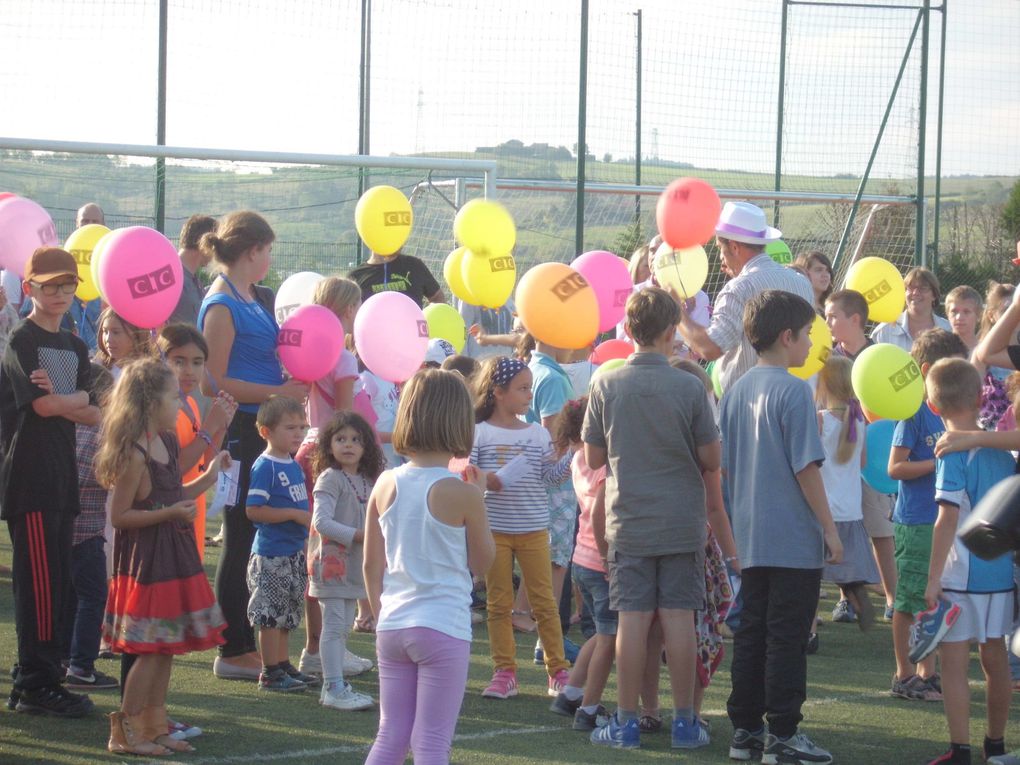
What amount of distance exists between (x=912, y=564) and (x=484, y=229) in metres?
3.76

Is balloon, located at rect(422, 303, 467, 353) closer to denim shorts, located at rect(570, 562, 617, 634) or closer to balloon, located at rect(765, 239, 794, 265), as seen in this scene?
balloon, located at rect(765, 239, 794, 265)

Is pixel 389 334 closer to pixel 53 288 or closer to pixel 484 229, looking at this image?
pixel 484 229

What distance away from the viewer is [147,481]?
492 cm

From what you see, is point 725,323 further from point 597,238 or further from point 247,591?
point 597,238

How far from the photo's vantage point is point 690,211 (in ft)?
24.4

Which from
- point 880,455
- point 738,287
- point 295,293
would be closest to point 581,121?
point 295,293

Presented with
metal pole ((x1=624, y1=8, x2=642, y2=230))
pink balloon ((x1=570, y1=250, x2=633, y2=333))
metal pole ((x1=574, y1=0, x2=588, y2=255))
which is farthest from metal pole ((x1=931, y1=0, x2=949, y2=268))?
pink balloon ((x1=570, y1=250, x2=633, y2=333))

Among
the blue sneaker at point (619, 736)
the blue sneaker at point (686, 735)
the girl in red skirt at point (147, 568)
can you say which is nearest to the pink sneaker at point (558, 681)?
the blue sneaker at point (619, 736)

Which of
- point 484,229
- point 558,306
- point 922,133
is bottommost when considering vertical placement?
point 558,306

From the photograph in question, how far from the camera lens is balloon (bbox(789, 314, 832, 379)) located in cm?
713

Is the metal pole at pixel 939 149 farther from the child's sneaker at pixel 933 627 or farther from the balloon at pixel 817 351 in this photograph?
the child's sneaker at pixel 933 627

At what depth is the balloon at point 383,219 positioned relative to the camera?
8.91m

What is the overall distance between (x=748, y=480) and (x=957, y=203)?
15.6 metres

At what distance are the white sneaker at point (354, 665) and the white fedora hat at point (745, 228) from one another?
2.78 meters
